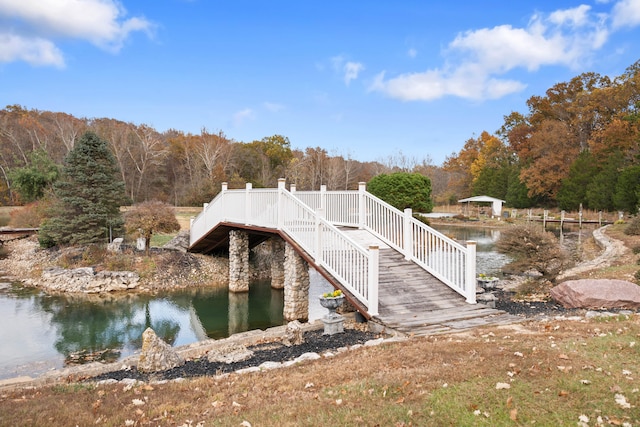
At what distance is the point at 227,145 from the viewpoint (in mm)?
43844

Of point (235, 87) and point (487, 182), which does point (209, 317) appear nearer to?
point (235, 87)

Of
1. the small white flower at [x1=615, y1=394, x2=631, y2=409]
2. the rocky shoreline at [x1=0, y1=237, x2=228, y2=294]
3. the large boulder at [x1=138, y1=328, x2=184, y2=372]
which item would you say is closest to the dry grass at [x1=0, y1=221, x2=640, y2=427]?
the small white flower at [x1=615, y1=394, x2=631, y2=409]

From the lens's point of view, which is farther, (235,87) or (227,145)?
(227,145)

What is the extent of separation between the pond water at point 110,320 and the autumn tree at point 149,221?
279 cm

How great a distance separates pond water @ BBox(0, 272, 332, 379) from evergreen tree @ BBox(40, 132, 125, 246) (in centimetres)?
275

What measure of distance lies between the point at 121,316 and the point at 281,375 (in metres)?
8.81

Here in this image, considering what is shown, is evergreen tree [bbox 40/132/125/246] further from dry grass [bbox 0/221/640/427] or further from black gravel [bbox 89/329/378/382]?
dry grass [bbox 0/221/640/427]

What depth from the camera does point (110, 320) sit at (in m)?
11.7

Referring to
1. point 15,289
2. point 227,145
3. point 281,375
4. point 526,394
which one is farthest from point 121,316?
point 227,145

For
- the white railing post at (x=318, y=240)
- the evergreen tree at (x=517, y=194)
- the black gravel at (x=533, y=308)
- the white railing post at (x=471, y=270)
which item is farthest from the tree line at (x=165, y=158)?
the white railing post at (x=471, y=270)

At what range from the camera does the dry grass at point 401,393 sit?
11.8 ft

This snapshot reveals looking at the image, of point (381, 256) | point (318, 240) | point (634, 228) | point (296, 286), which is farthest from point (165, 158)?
point (634, 228)

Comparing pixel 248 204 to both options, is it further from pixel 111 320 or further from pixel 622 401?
pixel 622 401

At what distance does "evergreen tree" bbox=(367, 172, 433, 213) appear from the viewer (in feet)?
67.7
